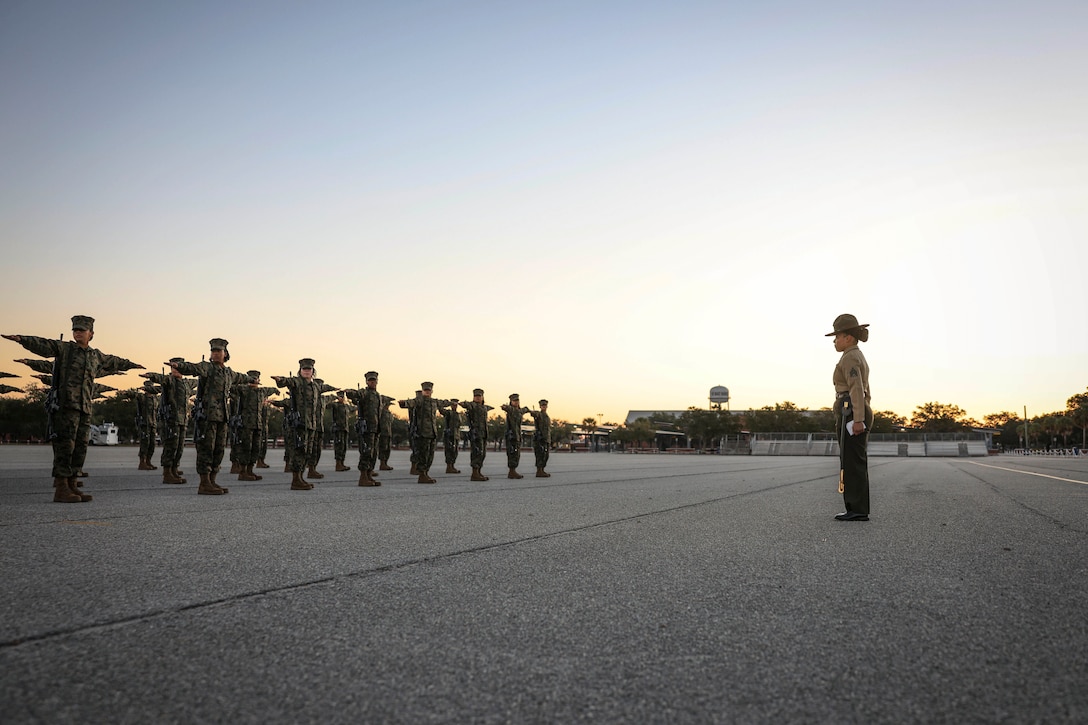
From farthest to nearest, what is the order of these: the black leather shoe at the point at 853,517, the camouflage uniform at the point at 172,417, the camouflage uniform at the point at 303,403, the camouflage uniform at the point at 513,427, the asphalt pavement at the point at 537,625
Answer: the camouflage uniform at the point at 513,427 → the camouflage uniform at the point at 172,417 → the camouflage uniform at the point at 303,403 → the black leather shoe at the point at 853,517 → the asphalt pavement at the point at 537,625

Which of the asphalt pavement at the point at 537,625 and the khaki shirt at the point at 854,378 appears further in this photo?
the khaki shirt at the point at 854,378

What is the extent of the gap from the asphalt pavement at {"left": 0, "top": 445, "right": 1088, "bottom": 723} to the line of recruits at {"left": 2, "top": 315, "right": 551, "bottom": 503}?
3628mm

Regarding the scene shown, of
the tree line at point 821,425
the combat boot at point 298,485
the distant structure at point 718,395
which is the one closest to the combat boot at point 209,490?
the combat boot at point 298,485

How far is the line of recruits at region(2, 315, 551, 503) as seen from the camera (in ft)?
27.3

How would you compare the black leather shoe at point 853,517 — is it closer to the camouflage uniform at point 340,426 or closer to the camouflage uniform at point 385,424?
the camouflage uniform at point 385,424

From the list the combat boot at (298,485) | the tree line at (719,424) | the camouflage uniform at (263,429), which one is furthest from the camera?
the tree line at (719,424)

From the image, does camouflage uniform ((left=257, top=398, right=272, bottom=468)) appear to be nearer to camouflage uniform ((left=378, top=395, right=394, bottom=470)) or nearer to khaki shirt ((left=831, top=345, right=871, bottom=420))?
camouflage uniform ((left=378, top=395, right=394, bottom=470))

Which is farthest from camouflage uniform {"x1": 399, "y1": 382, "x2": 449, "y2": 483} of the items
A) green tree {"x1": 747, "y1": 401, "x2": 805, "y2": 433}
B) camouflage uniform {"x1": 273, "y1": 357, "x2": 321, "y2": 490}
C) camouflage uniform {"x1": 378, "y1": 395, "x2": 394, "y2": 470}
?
green tree {"x1": 747, "y1": 401, "x2": 805, "y2": 433}

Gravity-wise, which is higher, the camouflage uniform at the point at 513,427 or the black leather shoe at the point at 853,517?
the camouflage uniform at the point at 513,427

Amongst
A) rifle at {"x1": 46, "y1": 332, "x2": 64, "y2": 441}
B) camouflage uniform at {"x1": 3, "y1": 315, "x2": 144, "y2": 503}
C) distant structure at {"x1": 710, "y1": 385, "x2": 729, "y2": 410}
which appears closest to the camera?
camouflage uniform at {"x1": 3, "y1": 315, "x2": 144, "y2": 503}

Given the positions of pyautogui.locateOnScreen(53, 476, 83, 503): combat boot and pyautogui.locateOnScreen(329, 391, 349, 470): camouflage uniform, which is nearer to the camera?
pyautogui.locateOnScreen(53, 476, 83, 503): combat boot

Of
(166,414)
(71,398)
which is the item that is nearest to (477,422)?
(166,414)

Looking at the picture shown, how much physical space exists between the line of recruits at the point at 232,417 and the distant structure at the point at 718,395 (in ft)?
424

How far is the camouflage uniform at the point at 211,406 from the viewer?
33.1 ft
